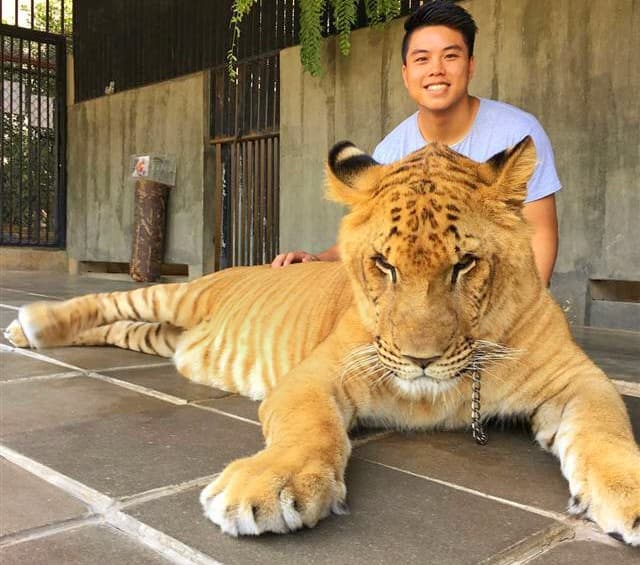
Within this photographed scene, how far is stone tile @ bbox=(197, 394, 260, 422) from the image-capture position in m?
2.48

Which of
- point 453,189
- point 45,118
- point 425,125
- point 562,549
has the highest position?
point 45,118

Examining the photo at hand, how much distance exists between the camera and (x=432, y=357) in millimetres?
1760

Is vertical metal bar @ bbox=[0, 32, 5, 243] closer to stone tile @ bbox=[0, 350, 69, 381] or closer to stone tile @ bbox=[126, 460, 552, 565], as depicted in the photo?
stone tile @ bbox=[0, 350, 69, 381]

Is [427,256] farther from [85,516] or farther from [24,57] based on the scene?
[24,57]

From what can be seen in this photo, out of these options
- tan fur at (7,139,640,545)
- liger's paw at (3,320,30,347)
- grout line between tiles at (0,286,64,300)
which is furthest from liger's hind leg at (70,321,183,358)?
grout line between tiles at (0,286,64,300)

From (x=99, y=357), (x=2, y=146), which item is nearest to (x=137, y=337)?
(x=99, y=357)

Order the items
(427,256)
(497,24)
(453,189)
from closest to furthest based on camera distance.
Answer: (427,256) < (453,189) < (497,24)

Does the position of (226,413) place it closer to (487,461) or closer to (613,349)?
(487,461)

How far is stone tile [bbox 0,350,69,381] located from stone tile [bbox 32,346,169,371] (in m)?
0.11

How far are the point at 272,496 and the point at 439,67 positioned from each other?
7.73 feet

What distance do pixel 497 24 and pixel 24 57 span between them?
853cm

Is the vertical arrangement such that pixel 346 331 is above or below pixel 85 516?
above

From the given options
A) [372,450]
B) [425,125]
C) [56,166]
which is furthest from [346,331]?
[56,166]

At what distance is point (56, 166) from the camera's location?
1177cm
